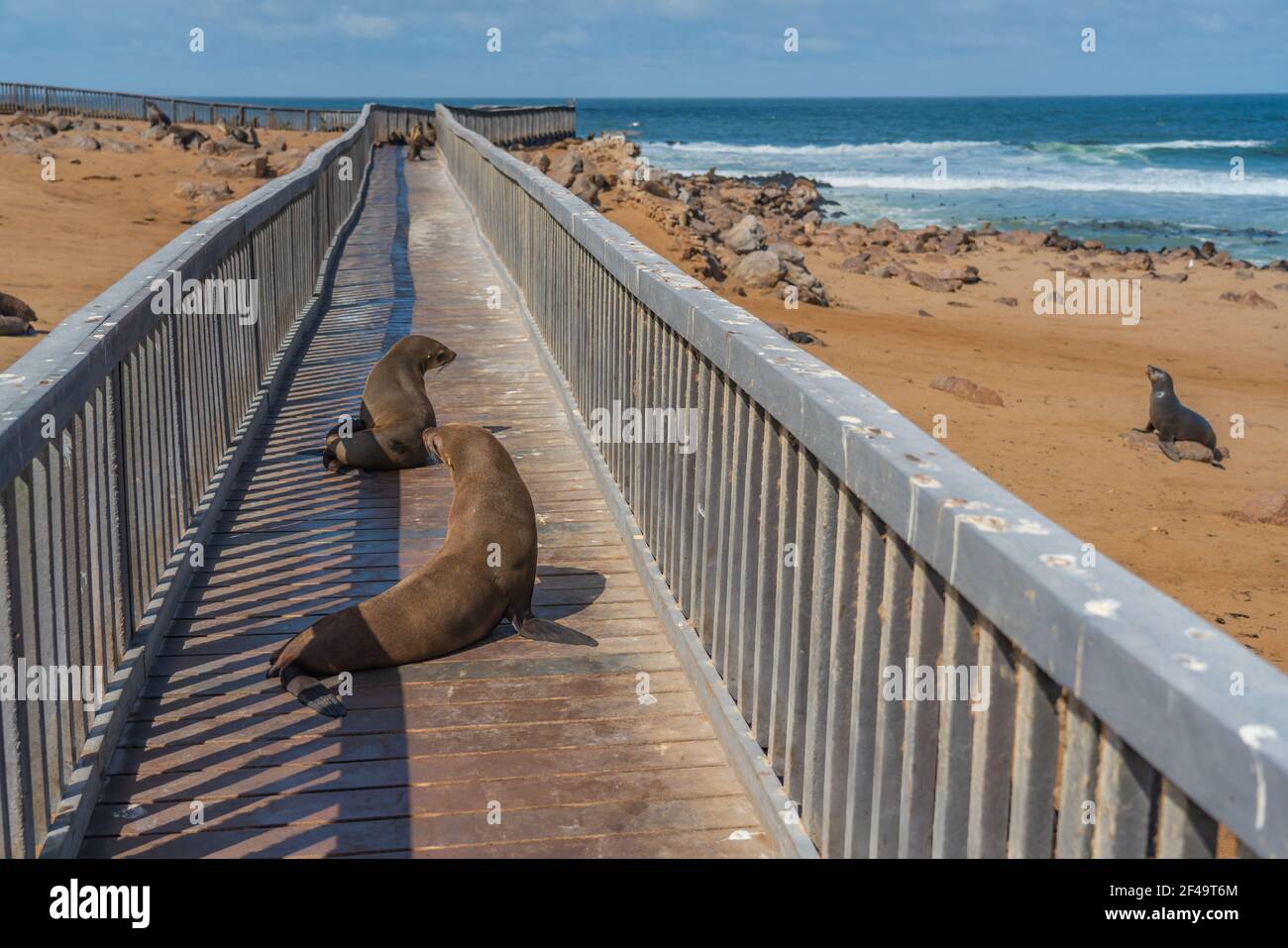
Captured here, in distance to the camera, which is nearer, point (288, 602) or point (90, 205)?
point (288, 602)

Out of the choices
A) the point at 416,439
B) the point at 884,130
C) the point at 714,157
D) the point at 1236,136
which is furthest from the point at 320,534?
the point at 884,130

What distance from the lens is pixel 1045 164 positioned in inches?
3110

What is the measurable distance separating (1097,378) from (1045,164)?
6460 centimetres

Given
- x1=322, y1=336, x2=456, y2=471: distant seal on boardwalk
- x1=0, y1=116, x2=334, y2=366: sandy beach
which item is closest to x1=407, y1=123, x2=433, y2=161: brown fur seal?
x1=0, y1=116, x2=334, y2=366: sandy beach

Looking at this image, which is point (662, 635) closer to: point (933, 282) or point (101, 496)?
point (101, 496)

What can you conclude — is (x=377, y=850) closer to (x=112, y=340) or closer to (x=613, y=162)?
(x=112, y=340)

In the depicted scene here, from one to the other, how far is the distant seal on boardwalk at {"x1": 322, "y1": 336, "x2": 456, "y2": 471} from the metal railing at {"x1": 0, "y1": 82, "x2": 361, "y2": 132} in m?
53.3

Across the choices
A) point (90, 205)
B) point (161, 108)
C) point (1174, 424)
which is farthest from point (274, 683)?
point (161, 108)

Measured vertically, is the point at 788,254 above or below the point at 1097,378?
above

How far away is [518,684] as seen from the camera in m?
4.71

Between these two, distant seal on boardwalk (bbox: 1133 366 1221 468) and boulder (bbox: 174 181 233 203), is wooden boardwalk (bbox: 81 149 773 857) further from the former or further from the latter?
boulder (bbox: 174 181 233 203)

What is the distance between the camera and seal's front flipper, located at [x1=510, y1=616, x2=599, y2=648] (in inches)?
198
